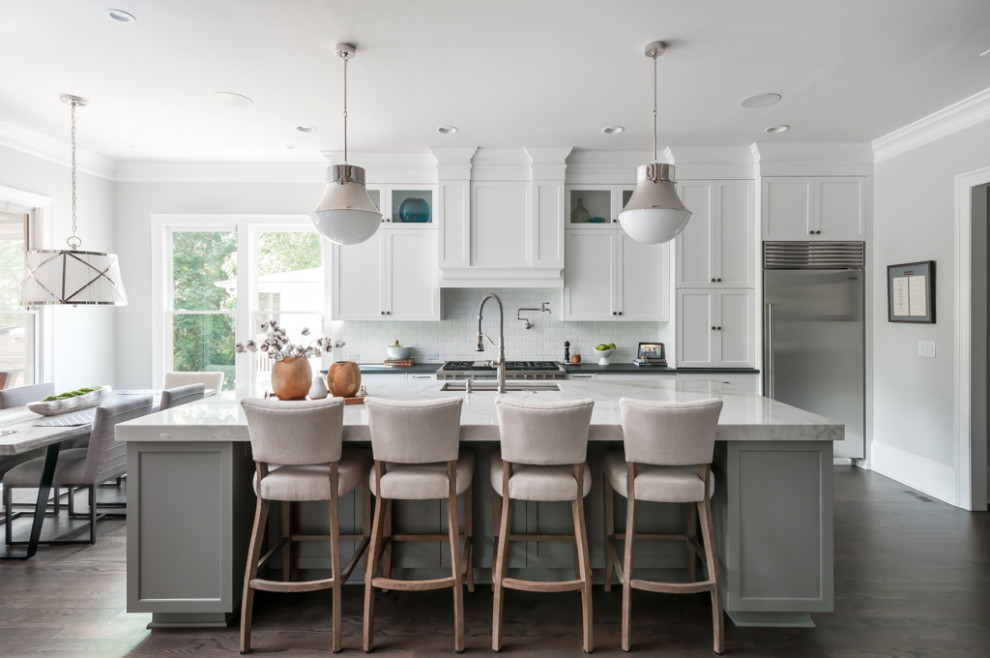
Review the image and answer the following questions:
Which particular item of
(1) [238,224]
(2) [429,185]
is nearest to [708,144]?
(2) [429,185]

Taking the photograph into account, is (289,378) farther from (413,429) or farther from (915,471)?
(915,471)

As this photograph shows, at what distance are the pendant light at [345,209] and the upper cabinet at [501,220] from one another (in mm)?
2074

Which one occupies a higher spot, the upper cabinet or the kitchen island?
the upper cabinet

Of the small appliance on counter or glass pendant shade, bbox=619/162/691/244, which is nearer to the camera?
glass pendant shade, bbox=619/162/691/244

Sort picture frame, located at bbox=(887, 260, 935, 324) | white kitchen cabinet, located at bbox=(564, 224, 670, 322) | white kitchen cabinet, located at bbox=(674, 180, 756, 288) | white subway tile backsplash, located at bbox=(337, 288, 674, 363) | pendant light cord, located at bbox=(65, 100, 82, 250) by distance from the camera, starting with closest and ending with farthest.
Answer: pendant light cord, located at bbox=(65, 100, 82, 250) → picture frame, located at bbox=(887, 260, 935, 324) → white kitchen cabinet, located at bbox=(674, 180, 756, 288) → white kitchen cabinet, located at bbox=(564, 224, 670, 322) → white subway tile backsplash, located at bbox=(337, 288, 674, 363)

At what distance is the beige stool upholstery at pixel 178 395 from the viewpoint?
3467 millimetres

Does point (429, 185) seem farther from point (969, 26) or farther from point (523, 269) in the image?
point (969, 26)

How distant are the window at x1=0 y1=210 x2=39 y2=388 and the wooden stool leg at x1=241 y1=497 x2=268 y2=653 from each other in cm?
336

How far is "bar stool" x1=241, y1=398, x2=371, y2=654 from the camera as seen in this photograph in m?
2.09

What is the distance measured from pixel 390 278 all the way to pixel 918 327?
14.0ft

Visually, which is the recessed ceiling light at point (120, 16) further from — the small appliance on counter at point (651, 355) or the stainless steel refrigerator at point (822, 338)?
the stainless steel refrigerator at point (822, 338)

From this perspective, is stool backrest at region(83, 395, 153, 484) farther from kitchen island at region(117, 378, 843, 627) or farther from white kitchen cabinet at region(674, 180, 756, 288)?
white kitchen cabinet at region(674, 180, 756, 288)

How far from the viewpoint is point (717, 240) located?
4809 millimetres

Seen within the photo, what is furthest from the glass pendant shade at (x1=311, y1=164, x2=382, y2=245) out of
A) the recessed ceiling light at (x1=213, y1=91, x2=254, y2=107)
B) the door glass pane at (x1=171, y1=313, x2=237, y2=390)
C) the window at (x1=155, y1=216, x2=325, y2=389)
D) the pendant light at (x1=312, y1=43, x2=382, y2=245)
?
the door glass pane at (x1=171, y1=313, x2=237, y2=390)
